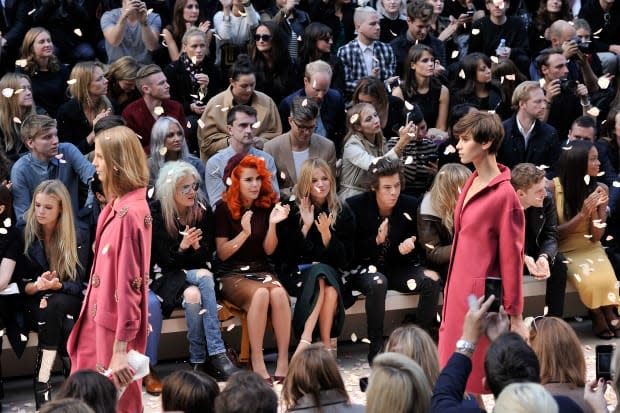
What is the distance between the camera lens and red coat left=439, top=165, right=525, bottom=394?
6.29 metres

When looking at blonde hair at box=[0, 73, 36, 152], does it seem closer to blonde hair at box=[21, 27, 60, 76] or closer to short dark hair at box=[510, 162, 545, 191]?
blonde hair at box=[21, 27, 60, 76]

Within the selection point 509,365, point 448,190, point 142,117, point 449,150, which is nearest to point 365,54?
point 449,150

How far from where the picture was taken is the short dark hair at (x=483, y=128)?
6.32m

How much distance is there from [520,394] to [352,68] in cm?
700

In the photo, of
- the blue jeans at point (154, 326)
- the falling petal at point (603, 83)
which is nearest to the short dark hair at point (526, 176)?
the blue jeans at point (154, 326)

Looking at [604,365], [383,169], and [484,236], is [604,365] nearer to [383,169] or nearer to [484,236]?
[484,236]

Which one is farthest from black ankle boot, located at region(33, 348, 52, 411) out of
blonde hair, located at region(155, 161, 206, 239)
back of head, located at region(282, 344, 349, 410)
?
back of head, located at region(282, 344, 349, 410)

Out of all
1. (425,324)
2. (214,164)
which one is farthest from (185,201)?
(425,324)

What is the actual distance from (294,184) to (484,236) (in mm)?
3322

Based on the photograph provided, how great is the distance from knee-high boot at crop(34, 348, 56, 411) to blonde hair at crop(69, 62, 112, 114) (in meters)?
2.31

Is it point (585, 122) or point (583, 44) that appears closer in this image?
point (585, 122)

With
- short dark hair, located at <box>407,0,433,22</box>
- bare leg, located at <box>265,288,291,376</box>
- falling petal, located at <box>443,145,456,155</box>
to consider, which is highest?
short dark hair, located at <box>407,0,433,22</box>

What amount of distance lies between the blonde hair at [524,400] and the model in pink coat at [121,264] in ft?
6.70

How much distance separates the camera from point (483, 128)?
249 inches
